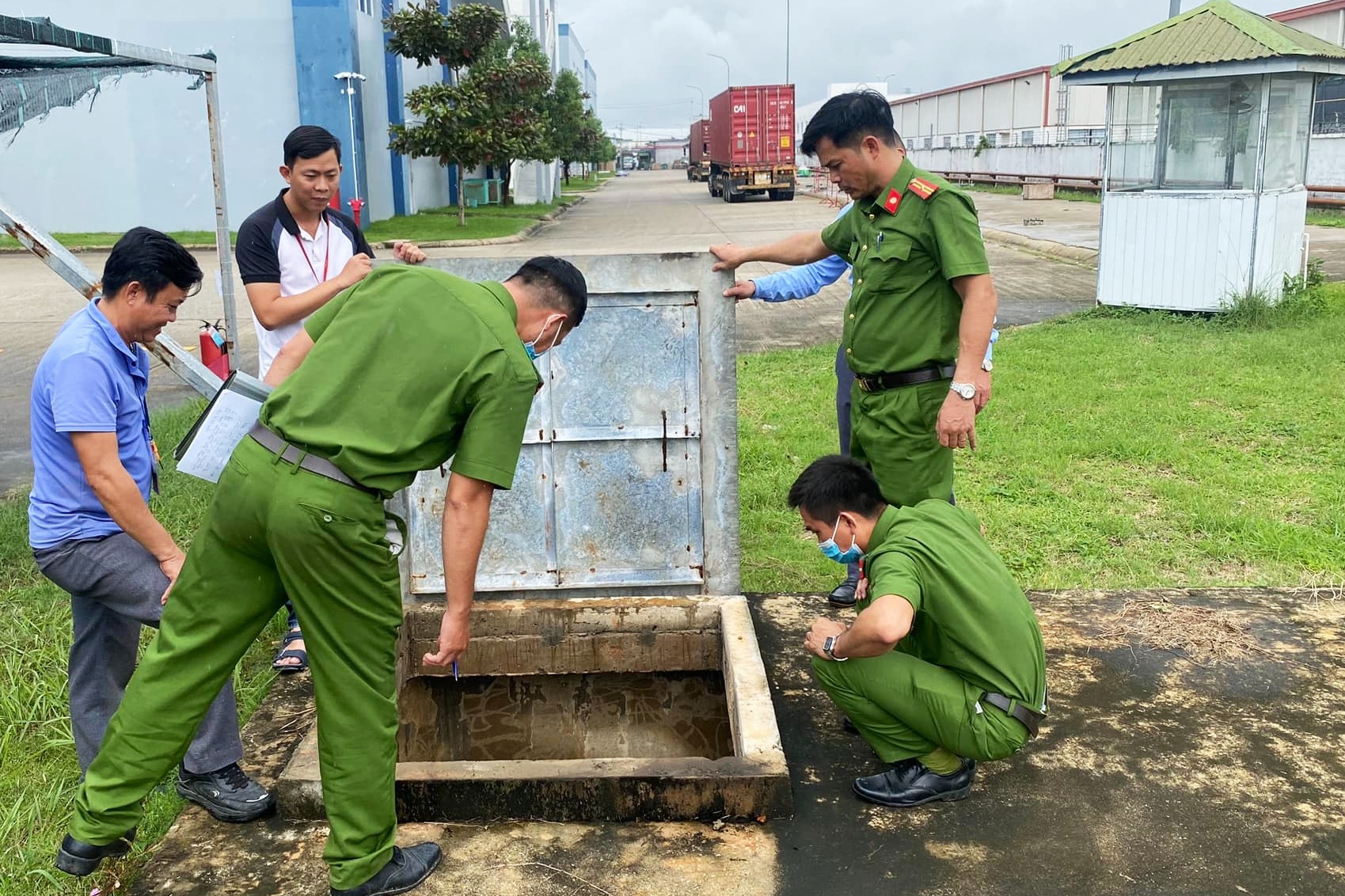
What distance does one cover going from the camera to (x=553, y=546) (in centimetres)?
424

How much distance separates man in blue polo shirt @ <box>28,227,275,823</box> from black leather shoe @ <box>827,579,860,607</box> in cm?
224

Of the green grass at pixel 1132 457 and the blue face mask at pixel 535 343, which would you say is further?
the green grass at pixel 1132 457

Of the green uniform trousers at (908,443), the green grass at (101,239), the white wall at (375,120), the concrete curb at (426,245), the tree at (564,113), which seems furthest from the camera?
the tree at (564,113)

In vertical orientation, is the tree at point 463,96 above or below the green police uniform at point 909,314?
above

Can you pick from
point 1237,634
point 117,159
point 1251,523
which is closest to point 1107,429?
point 1251,523

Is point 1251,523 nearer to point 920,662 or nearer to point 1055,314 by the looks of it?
point 920,662

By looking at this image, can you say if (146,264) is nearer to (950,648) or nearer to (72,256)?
(72,256)

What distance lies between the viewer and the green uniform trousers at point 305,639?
251 cm

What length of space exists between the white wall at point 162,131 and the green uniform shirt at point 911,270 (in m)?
19.5

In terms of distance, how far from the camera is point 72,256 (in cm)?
413

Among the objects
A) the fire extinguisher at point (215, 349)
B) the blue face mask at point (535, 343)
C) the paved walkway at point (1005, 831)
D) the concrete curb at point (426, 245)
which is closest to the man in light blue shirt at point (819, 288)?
Result: the paved walkway at point (1005, 831)

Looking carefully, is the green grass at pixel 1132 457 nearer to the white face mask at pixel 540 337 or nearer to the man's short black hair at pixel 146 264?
the white face mask at pixel 540 337

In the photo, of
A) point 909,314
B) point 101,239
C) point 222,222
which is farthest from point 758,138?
point 909,314

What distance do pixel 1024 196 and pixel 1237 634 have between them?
30.6 m
